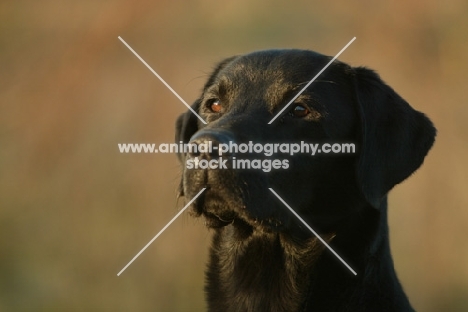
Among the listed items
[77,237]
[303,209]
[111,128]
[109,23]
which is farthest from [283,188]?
[109,23]

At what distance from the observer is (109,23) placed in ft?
38.5

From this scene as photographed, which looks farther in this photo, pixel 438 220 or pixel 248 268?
pixel 438 220

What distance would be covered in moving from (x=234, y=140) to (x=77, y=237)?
5.84 meters

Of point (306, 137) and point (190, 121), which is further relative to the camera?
point (190, 121)

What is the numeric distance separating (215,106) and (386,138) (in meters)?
0.91

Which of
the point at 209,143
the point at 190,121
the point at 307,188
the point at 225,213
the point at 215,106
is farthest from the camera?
the point at 190,121

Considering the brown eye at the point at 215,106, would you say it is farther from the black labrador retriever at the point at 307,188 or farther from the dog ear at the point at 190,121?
the dog ear at the point at 190,121

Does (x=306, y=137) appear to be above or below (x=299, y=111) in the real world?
below

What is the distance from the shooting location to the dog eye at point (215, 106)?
4.77 metres

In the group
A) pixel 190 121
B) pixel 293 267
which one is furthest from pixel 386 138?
pixel 190 121

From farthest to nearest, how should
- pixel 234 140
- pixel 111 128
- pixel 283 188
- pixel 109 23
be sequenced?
pixel 109 23 < pixel 111 128 < pixel 283 188 < pixel 234 140

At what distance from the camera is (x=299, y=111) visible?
14.9ft

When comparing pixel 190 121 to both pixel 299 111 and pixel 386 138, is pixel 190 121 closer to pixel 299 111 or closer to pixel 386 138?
pixel 299 111

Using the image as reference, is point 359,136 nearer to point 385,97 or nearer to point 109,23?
point 385,97
